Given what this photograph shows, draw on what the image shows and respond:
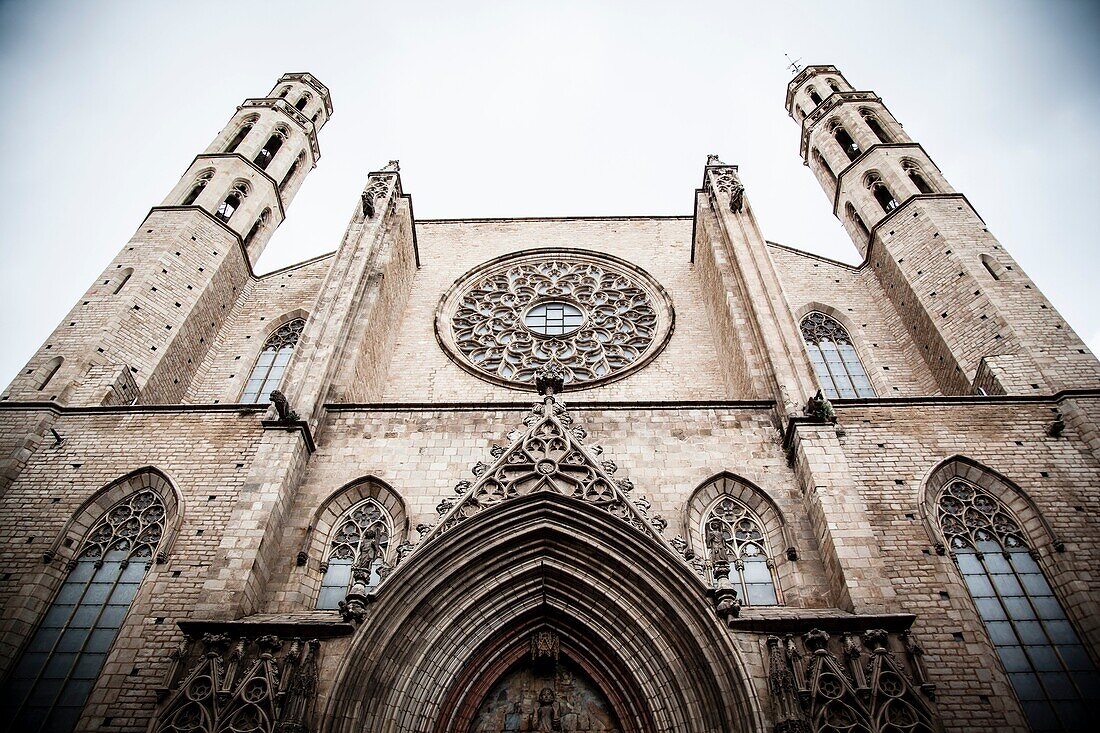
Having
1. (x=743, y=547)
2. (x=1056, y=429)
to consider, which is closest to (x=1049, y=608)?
(x=1056, y=429)

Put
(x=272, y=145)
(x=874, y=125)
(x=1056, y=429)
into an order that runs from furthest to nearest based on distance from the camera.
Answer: (x=272, y=145) < (x=874, y=125) < (x=1056, y=429)

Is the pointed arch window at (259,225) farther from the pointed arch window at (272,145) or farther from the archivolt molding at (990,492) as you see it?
the archivolt molding at (990,492)

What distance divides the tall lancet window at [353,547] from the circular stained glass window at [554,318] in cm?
653

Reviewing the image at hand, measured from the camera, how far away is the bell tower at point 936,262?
11.2 m

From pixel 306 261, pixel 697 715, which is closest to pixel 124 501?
pixel 697 715

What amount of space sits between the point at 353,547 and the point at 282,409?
2111 mm

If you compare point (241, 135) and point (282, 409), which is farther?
point (241, 135)

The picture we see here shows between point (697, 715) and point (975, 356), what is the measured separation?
8.29m

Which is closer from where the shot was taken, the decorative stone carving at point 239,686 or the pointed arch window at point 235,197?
the decorative stone carving at point 239,686

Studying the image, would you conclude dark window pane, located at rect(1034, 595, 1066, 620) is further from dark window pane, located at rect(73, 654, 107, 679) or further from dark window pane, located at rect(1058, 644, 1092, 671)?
dark window pane, located at rect(73, 654, 107, 679)

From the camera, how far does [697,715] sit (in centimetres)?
708

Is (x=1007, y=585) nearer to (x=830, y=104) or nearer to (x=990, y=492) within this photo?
(x=990, y=492)

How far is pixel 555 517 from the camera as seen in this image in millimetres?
8398

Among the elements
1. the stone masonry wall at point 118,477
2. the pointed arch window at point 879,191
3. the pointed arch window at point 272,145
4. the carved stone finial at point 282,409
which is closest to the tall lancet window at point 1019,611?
the carved stone finial at point 282,409
